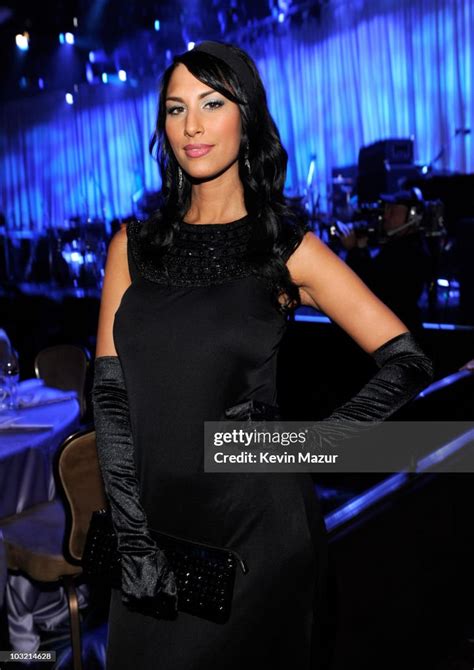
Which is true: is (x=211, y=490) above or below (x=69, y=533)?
above

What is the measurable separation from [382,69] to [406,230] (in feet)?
14.0

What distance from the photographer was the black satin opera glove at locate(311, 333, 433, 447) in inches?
57.6

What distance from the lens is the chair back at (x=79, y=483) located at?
2.56 metres

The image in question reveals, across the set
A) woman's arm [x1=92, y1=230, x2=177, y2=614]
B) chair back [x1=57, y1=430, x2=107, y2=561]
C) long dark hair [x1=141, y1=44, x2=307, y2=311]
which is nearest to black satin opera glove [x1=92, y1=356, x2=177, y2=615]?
woman's arm [x1=92, y1=230, x2=177, y2=614]

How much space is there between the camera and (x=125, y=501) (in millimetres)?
1449

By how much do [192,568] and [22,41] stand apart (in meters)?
10.8

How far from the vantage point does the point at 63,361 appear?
14.7 feet

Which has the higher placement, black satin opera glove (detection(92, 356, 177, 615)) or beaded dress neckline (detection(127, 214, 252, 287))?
beaded dress neckline (detection(127, 214, 252, 287))

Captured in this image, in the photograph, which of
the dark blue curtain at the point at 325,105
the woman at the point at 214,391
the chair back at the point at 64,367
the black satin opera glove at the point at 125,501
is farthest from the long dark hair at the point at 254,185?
the dark blue curtain at the point at 325,105

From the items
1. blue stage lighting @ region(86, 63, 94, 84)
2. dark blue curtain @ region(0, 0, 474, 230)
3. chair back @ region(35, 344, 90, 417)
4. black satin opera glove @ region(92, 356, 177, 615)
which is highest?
blue stage lighting @ region(86, 63, 94, 84)

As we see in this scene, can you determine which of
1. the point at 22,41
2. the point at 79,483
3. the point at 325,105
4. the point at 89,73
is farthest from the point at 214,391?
the point at 22,41

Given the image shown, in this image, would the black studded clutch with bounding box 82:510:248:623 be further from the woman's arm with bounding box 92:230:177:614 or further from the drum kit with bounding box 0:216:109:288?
the drum kit with bounding box 0:216:109:288

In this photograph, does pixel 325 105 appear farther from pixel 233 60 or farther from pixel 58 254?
pixel 233 60

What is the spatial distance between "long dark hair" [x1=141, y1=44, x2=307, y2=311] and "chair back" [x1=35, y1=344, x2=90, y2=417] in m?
2.81
